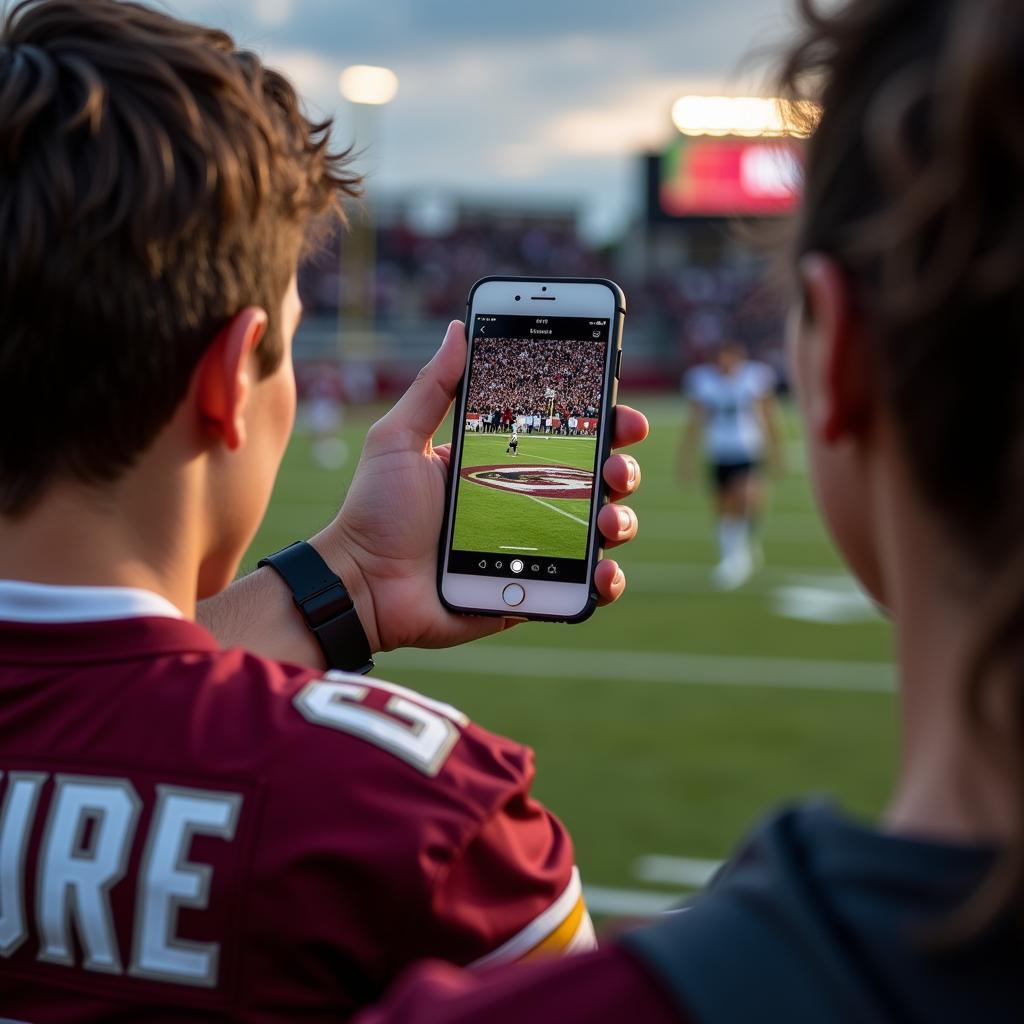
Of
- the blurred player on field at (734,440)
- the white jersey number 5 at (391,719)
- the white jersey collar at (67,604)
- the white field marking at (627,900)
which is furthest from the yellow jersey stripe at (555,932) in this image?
the blurred player on field at (734,440)

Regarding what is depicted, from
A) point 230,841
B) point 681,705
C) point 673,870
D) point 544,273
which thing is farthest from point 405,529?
point 544,273

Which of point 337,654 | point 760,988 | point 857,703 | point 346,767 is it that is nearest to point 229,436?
point 346,767

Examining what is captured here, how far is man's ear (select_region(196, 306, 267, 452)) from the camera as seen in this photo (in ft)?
3.74

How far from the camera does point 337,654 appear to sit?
1.69 metres

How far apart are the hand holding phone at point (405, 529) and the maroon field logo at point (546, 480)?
0.30 feet

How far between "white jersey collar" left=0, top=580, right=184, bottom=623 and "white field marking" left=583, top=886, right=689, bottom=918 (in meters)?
3.11

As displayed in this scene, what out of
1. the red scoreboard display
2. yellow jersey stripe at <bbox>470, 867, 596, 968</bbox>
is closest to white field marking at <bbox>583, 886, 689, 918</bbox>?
yellow jersey stripe at <bbox>470, 867, 596, 968</bbox>

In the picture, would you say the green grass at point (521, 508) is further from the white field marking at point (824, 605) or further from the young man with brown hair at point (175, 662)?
the white field marking at point (824, 605)

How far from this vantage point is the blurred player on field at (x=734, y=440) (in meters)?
Answer: 10.6

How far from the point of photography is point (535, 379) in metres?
1.86

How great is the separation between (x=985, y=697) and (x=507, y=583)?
1.22 meters

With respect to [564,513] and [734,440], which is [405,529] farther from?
[734,440]

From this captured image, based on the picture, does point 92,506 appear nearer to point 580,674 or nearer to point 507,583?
point 507,583

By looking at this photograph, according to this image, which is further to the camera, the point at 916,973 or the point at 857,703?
the point at 857,703
